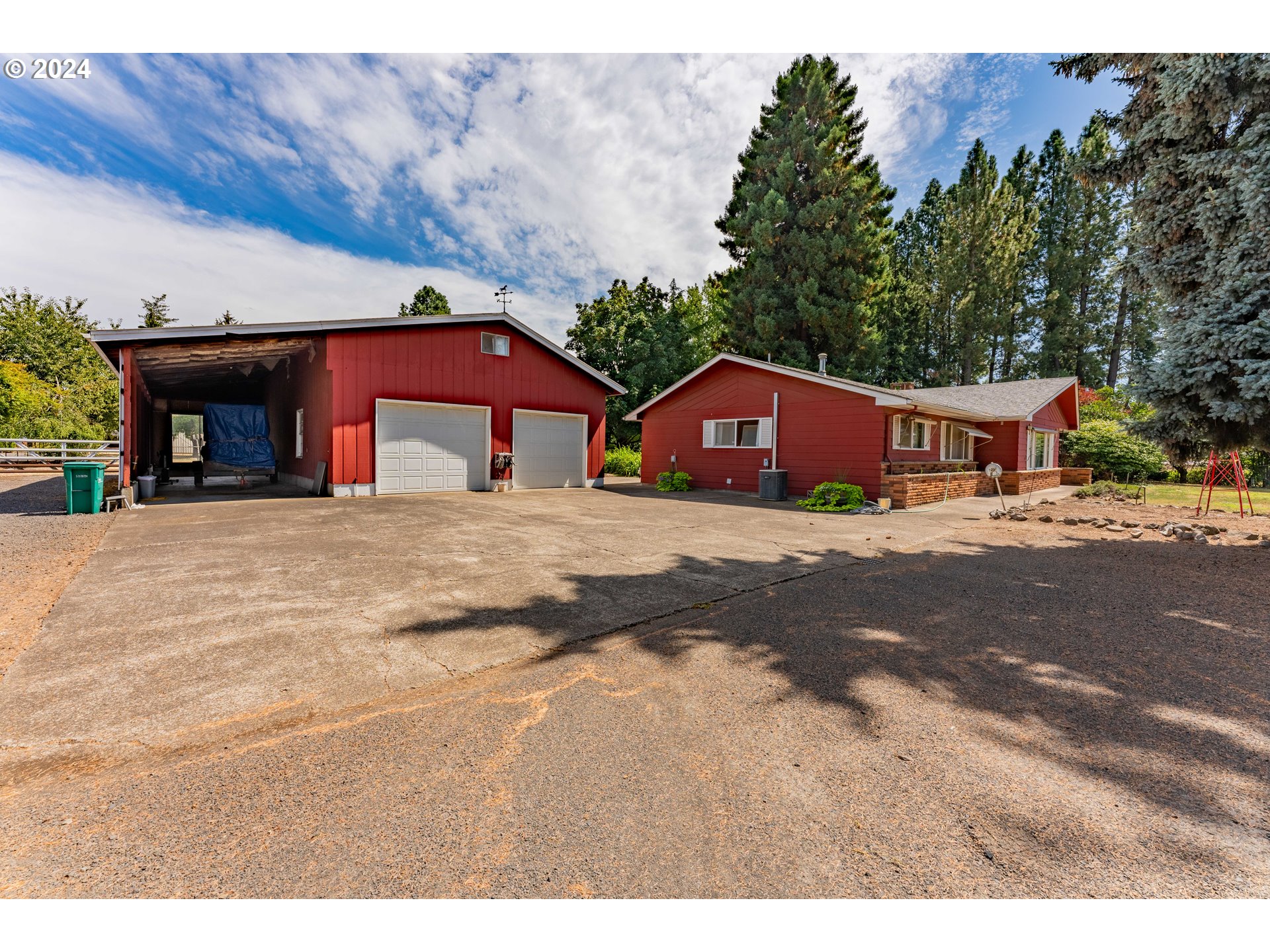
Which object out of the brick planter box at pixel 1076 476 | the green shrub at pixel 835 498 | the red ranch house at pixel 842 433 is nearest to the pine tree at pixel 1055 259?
the red ranch house at pixel 842 433

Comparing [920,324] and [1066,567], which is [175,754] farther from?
[920,324]

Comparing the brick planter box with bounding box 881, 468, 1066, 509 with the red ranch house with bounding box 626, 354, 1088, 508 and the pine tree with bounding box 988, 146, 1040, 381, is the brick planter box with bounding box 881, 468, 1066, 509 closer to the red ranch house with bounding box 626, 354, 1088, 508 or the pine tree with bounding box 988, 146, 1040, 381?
the red ranch house with bounding box 626, 354, 1088, 508

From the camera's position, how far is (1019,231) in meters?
28.9

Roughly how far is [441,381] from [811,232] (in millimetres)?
20183

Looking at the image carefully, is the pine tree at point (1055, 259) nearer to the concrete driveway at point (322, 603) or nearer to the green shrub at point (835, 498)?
the green shrub at point (835, 498)

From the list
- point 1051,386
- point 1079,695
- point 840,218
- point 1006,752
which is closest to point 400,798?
point 1006,752

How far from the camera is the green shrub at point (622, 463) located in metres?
23.0

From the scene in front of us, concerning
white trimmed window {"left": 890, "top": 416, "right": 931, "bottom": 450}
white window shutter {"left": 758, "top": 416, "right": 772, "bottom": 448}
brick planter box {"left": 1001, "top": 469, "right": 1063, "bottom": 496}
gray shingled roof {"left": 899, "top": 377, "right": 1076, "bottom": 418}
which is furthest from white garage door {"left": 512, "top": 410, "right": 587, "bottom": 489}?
brick planter box {"left": 1001, "top": 469, "right": 1063, "bottom": 496}

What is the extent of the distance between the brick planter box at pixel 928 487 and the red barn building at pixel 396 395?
8636 millimetres

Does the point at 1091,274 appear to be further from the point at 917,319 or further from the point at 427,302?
the point at 427,302

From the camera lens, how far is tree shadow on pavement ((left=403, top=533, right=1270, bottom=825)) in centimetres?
236

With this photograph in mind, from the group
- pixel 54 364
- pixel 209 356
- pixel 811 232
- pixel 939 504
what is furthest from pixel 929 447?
pixel 54 364

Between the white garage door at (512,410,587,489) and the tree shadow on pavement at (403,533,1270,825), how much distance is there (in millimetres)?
9497

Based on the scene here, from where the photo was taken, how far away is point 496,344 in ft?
45.1
